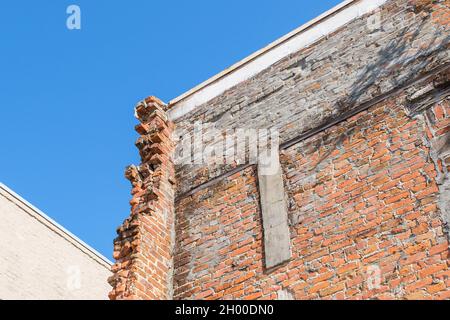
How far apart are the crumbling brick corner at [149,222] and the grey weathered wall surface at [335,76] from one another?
0.32m

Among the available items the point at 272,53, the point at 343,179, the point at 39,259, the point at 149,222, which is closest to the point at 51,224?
the point at 39,259

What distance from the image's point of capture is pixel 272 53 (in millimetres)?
8000

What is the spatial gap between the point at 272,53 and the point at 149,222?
2.81m

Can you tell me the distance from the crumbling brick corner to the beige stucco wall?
5.87m

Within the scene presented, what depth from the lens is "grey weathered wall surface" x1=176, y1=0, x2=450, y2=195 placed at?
6594 millimetres

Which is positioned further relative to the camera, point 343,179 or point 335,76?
point 335,76

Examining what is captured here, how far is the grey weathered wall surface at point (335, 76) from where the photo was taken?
260 inches

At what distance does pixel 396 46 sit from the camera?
6812 millimetres

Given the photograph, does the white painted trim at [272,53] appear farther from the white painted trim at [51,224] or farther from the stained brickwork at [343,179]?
the white painted trim at [51,224]

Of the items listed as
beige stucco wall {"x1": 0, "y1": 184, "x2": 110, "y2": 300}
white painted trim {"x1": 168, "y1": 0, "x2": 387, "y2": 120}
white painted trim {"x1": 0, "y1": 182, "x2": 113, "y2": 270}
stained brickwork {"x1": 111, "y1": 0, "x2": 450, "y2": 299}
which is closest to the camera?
stained brickwork {"x1": 111, "y1": 0, "x2": 450, "y2": 299}

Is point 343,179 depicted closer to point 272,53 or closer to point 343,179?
point 343,179

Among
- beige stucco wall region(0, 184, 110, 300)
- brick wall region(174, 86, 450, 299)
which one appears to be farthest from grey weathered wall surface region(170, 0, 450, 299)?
beige stucco wall region(0, 184, 110, 300)

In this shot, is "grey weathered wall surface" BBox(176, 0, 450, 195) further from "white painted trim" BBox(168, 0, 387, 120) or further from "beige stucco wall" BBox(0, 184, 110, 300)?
"beige stucco wall" BBox(0, 184, 110, 300)
